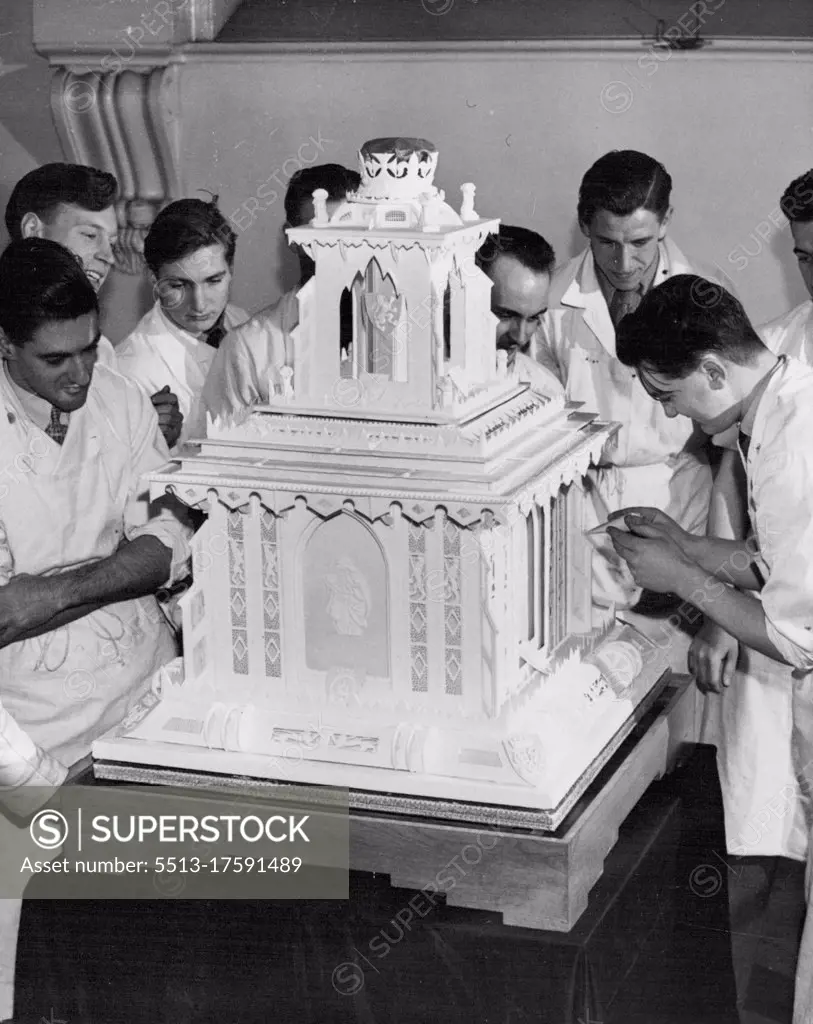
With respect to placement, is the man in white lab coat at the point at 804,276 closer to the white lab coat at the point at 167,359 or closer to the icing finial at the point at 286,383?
the icing finial at the point at 286,383

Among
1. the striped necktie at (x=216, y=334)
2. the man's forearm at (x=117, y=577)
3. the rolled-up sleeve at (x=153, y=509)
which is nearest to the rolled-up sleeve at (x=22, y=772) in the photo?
the man's forearm at (x=117, y=577)

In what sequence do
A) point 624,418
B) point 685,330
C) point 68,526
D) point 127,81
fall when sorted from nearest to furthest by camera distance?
point 685,330 < point 68,526 < point 624,418 < point 127,81

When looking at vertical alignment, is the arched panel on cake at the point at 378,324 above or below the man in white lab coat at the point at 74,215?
below

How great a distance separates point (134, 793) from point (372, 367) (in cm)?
72

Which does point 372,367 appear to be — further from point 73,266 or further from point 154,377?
point 154,377

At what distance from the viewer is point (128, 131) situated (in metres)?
4.11

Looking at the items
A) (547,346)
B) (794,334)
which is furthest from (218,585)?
(794,334)

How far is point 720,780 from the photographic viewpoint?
2621mm

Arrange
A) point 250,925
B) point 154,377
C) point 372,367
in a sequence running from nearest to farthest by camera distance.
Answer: point 250,925 < point 372,367 < point 154,377

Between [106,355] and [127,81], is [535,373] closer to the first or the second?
[106,355]

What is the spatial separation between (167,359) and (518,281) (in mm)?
774

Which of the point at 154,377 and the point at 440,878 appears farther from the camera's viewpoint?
the point at 154,377

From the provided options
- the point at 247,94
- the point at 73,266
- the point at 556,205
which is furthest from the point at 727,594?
the point at 247,94

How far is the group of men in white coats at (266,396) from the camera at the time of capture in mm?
2287
